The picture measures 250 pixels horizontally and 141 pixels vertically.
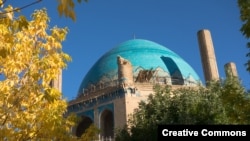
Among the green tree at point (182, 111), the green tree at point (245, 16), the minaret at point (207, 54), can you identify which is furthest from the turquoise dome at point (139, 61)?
the green tree at point (245, 16)

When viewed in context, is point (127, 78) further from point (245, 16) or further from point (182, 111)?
point (245, 16)

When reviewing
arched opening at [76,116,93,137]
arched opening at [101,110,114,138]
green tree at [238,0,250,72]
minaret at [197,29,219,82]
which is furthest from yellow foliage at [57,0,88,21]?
minaret at [197,29,219,82]

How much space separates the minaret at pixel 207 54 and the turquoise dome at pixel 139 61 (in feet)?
3.65

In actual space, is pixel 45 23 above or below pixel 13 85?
above

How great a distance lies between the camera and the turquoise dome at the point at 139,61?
70.7 ft

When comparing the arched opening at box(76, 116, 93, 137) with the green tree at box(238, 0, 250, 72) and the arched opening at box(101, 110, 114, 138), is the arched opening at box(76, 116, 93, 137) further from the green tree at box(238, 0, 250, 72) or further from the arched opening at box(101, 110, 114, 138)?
the green tree at box(238, 0, 250, 72)

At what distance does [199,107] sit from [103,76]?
1070cm

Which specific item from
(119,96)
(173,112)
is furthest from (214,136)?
(119,96)

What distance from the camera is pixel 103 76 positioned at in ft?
70.5

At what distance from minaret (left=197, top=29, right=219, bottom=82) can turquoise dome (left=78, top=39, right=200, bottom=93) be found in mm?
1113

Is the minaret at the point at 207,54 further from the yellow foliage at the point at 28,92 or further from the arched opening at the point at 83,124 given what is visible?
the yellow foliage at the point at 28,92

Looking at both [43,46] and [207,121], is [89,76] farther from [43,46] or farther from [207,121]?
[43,46]

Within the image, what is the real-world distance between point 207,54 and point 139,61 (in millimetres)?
4325

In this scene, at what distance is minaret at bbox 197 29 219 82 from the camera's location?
21078 millimetres
